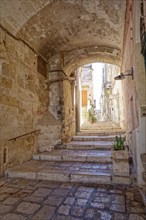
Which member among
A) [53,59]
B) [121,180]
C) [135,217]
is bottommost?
[135,217]

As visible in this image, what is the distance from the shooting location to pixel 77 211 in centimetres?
190

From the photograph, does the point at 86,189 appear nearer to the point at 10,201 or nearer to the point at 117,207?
the point at 117,207

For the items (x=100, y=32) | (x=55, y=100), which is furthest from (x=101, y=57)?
(x=55, y=100)

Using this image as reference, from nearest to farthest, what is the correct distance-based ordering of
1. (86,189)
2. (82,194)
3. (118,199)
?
(118,199), (82,194), (86,189)

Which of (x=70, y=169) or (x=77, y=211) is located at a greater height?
(x=70, y=169)

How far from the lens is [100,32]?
3.97 metres

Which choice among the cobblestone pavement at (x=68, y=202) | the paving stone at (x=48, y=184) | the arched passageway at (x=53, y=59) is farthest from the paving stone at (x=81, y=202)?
the arched passageway at (x=53, y=59)

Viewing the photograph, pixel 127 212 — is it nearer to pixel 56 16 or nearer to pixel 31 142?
pixel 31 142

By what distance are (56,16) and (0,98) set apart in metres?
1.98

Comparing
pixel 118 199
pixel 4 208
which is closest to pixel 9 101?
pixel 4 208

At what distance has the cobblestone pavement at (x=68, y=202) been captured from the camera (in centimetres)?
182

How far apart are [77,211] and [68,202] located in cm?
23

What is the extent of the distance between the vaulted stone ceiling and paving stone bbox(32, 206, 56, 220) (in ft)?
10.3

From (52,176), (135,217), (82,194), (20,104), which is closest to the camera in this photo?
(135,217)
